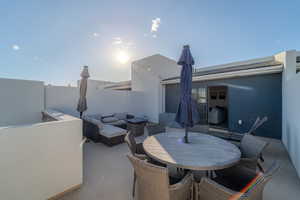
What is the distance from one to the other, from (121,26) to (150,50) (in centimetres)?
472

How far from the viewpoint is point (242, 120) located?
585 cm

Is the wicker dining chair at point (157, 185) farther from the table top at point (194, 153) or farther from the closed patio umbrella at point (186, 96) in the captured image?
the closed patio umbrella at point (186, 96)

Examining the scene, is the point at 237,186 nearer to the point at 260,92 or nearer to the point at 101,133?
the point at 101,133

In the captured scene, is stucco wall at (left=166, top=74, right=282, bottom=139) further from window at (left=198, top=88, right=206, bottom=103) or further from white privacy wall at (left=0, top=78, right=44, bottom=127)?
white privacy wall at (left=0, top=78, right=44, bottom=127)

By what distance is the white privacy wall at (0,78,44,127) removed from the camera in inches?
186

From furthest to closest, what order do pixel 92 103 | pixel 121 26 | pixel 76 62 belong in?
1. pixel 76 62
2. pixel 92 103
3. pixel 121 26

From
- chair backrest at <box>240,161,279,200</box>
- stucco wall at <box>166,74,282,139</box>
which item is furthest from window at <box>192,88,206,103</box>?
chair backrest at <box>240,161,279,200</box>

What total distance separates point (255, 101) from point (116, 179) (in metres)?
6.37

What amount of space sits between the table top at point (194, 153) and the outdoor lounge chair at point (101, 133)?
2276 mm

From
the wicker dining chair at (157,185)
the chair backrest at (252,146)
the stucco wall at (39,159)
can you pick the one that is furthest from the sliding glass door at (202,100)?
the stucco wall at (39,159)

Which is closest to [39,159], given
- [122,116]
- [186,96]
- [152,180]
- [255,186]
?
[152,180]

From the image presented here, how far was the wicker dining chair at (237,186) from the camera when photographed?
1.23 metres

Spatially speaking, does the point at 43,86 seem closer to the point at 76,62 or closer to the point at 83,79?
the point at 83,79

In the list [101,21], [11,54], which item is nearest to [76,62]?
[11,54]
